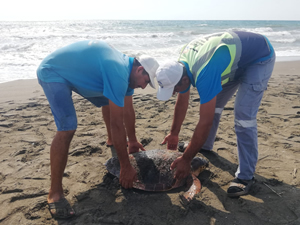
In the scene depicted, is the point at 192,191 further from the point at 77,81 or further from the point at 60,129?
the point at 77,81

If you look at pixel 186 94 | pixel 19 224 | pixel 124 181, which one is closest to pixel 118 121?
pixel 124 181

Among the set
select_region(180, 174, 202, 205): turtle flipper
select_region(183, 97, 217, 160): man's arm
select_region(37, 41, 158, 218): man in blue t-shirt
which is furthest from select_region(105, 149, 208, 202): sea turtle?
select_region(183, 97, 217, 160): man's arm

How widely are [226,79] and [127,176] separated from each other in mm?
1224

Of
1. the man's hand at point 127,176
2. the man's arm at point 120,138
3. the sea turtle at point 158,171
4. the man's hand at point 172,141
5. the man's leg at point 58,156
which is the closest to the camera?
the man's arm at point 120,138

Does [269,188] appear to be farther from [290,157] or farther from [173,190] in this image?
[173,190]

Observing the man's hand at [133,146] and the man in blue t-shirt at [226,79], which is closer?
the man in blue t-shirt at [226,79]

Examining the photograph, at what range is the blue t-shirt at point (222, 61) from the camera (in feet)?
6.10

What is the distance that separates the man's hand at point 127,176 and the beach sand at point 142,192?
0.15 m

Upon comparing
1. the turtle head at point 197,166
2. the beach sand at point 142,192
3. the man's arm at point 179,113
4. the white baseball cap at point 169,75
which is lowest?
the beach sand at point 142,192

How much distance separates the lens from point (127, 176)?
7.33ft

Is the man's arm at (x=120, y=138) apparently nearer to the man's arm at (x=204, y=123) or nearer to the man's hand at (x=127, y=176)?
the man's hand at (x=127, y=176)

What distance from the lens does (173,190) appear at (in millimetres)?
2459

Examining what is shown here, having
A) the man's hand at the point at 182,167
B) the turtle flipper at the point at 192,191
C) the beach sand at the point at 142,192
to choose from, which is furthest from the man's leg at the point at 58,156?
the turtle flipper at the point at 192,191

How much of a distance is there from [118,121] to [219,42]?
1.03 meters
